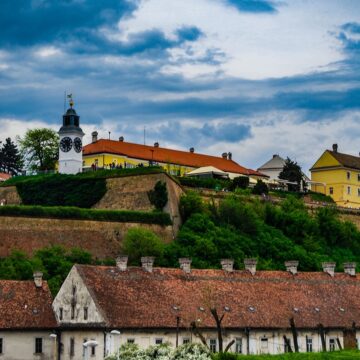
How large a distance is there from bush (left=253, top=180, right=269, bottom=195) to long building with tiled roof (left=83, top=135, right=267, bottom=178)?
34.4 ft

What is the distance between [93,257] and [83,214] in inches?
163

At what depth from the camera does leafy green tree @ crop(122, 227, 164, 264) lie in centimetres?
7781

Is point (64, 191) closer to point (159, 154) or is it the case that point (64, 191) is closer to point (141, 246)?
point (141, 246)

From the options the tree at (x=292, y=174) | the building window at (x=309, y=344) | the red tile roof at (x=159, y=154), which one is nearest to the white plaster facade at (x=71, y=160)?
the red tile roof at (x=159, y=154)

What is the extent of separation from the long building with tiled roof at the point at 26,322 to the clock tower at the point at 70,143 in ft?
137

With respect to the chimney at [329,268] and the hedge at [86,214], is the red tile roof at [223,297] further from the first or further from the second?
the hedge at [86,214]

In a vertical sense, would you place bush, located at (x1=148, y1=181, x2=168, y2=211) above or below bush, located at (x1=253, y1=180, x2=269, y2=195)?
below

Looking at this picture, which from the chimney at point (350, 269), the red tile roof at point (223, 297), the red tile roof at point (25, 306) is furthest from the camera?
the chimney at point (350, 269)

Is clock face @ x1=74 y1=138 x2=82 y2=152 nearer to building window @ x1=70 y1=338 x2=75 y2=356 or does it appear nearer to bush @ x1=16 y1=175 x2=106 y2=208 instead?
bush @ x1=16 y1=175 x2=106 y2=208

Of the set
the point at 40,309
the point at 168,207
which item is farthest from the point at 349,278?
the point at 168,207

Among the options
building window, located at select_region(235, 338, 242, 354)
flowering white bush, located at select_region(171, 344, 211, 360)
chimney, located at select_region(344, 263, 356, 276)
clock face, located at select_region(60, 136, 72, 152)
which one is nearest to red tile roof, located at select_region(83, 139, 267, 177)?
clock face, located at select_region(60, 136, 72, 152)

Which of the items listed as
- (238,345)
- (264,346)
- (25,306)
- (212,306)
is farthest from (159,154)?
(25,306)

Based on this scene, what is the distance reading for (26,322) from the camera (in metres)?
55.1

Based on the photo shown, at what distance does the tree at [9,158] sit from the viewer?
14888 centimetres
